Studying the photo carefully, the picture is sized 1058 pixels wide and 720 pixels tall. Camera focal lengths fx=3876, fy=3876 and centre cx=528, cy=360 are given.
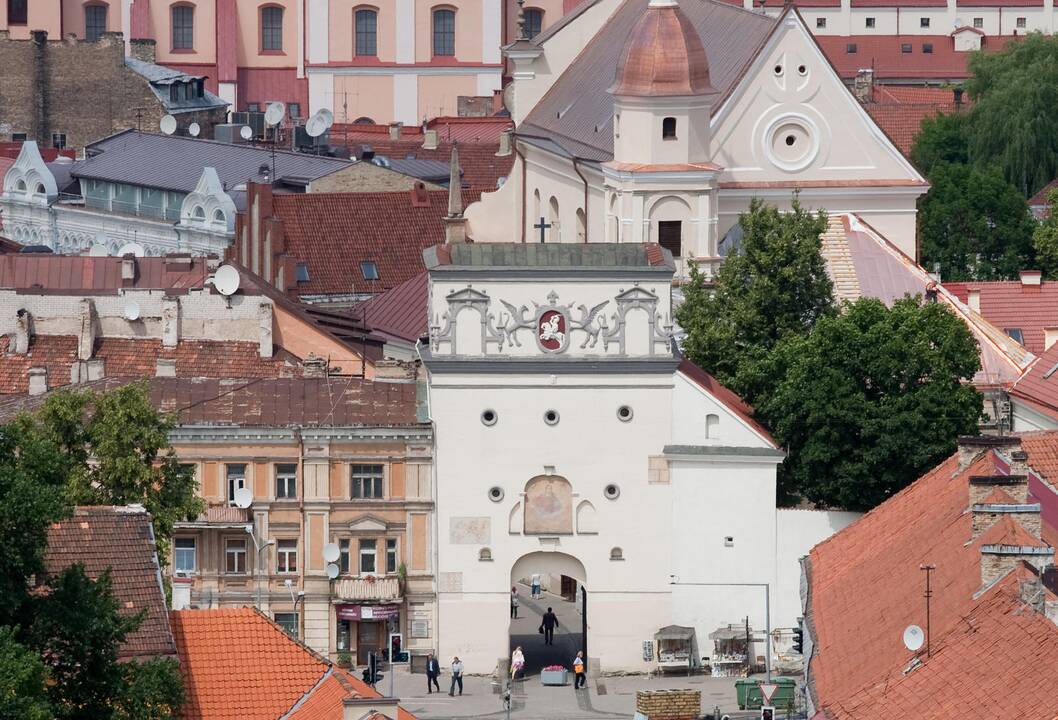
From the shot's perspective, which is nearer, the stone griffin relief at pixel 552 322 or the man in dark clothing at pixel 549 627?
the stone griffin relief at pixel 552 322

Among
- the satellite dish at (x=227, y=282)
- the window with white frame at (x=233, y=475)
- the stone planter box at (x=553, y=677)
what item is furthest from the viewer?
the satellite dish at (x=227, y=282)

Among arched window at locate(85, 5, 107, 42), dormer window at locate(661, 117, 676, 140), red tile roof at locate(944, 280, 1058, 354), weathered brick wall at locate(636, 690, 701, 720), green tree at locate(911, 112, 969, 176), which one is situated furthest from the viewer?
arched window at locate(85, 5, 107, 42)

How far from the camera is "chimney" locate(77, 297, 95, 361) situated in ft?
248

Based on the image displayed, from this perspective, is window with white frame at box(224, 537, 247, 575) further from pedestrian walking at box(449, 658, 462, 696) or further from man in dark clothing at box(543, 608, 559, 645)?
man in dark clothing at box(543, 608, 559, 645)

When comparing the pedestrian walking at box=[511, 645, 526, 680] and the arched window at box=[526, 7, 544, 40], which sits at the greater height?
the arched window at box=[526, 7, 544, 40]

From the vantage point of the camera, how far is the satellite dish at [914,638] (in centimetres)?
4369

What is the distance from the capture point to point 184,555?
64.3m

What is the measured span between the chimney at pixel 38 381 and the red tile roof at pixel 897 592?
2029 cm

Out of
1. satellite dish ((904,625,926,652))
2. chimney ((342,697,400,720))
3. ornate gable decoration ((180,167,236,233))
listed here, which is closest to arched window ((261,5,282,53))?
ornate gable decoration ((180,167,236,233))

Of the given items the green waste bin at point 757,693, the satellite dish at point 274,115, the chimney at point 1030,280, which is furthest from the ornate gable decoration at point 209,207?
the green waste bin at point 757,693

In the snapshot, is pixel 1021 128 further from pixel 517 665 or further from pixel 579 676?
pixel 579 676

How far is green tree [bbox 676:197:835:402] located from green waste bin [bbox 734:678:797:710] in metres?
9.73

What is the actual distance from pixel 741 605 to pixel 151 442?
12.0 metres

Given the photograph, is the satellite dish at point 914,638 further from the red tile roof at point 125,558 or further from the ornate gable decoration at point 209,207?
the ornate gable decoration at point 209,207
